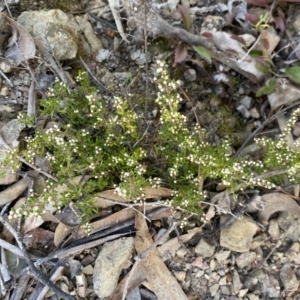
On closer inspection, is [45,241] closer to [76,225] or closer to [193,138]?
[76,225]

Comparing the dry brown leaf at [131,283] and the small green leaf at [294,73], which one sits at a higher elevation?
the small green leaf at [294,73]

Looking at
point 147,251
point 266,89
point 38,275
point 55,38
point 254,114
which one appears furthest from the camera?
point 254,114

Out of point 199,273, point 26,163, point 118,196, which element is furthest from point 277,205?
point 26,163

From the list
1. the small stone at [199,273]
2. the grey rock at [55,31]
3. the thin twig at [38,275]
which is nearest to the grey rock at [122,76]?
the grey rock at [55,31]

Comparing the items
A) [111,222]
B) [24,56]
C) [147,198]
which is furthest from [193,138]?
[24,56]

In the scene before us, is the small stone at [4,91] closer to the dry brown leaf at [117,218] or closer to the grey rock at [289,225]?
the dry brown leaf at [117,218]

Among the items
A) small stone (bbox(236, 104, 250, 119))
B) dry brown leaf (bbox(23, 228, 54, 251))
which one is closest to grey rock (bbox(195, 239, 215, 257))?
dry brown leaf (bbox(23, 228, 54, 251))

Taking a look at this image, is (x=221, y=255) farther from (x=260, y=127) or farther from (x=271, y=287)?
(x=260, y=127)

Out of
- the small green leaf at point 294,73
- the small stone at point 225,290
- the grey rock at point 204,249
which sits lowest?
the small stone at point 225,290
